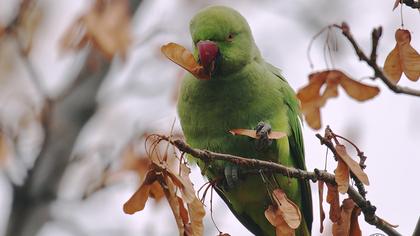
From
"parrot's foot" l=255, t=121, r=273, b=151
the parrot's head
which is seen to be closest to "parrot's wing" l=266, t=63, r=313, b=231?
the parrot's head

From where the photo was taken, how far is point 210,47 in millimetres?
3975

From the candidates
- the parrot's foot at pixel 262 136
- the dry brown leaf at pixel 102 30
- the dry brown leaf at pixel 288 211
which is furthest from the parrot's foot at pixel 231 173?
the dry brown leaf at pixel 102 30

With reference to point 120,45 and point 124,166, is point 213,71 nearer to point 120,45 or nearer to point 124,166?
point 120,45

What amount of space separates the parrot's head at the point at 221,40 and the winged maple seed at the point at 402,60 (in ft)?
3.22

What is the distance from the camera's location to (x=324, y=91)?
379cm

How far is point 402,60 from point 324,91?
0.52 meters

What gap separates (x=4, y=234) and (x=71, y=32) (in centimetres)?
178

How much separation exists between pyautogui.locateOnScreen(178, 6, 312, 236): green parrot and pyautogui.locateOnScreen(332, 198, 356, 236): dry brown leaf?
84cm

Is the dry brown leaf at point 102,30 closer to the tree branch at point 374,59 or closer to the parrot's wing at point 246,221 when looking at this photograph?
the parrot's wing at point 246,221

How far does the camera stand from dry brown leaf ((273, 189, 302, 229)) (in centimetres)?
320

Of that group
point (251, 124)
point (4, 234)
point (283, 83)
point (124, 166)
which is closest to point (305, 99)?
point (251, 124)

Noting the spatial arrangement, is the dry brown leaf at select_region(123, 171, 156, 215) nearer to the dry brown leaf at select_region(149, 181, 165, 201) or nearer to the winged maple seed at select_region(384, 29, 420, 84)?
the dry brown leaf at select_region(149, 181, 165, 201)

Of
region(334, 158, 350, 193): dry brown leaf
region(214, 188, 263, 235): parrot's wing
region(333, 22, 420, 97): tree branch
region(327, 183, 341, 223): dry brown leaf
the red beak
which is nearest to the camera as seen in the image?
region(334, 158, 350, 193): dry brown leaf

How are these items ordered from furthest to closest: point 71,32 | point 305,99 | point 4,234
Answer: point 4,234, point 71,32, point 305,99
